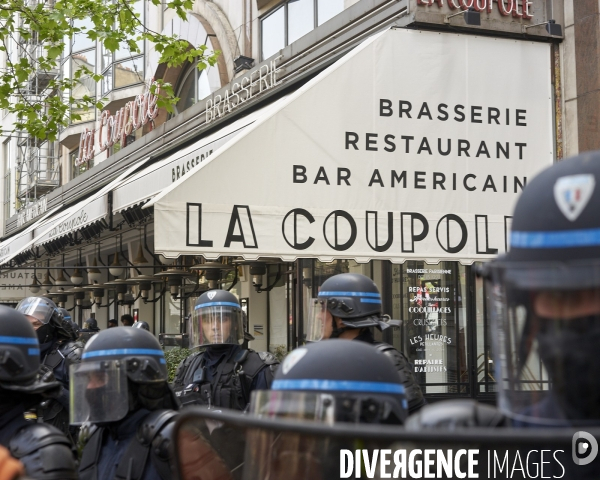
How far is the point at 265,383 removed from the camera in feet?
20.0

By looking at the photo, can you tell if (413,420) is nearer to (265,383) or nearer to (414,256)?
(265,383)

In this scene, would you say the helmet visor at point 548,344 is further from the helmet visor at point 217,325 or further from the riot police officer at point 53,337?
the riot police officer at point 53,337

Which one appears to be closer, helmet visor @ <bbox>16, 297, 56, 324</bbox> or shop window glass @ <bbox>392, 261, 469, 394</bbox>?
helmet visor @ <bbox>16, 297, 56, 324</bbox>

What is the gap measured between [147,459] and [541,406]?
219cm

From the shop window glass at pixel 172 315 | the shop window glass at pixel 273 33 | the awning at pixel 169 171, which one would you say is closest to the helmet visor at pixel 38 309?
the awning at pixel 169 171

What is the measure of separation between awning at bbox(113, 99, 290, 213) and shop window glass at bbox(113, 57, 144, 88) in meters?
10.9

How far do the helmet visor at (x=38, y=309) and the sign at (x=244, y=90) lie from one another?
17.5 feet

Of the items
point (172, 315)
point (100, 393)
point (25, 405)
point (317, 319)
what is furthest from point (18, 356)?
point (172, 315)

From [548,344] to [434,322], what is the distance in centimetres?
958

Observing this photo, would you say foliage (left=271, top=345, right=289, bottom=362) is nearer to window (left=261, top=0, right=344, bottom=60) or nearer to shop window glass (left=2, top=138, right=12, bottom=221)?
window (left=261, top=0, right=344, bottom=60)

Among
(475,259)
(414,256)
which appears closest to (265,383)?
(414,256)

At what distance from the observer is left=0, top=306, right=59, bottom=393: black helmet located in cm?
312

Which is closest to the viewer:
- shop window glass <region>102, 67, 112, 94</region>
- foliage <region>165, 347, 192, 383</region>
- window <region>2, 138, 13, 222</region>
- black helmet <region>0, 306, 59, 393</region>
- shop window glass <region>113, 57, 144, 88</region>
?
black helmet <region>0, 306, 59, 393</region>

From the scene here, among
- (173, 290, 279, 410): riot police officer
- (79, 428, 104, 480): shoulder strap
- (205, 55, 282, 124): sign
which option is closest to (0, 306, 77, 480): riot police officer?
(79, 428, 104, 480): shoulder strap
